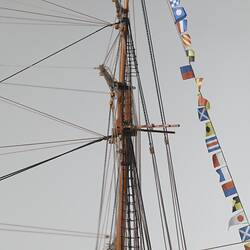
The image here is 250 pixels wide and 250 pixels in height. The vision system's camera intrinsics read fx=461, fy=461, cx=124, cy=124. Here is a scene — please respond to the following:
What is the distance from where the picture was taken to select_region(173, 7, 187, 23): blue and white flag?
6.20 m

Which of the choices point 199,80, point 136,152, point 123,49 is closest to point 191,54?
point 199,80

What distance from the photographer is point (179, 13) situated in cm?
623

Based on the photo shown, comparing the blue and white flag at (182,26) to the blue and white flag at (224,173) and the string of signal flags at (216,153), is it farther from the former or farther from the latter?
the blue and white flag at (224,173)

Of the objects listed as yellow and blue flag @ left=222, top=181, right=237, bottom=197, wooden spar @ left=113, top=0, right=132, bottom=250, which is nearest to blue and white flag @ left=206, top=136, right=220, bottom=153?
yellow and blue flag @ left=222, top=181, right=237, bottom=197

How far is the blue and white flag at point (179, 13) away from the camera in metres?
6.20

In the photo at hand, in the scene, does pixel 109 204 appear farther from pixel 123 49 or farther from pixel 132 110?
pixel 123 49

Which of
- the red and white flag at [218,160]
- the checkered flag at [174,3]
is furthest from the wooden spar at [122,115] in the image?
the red and white flag at [218,160]

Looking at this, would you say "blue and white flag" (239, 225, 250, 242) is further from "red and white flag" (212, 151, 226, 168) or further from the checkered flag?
the checkered flag

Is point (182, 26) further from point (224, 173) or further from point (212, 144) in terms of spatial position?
point (224, 173)

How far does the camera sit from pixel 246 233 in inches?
199

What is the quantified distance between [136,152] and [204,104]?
1.59m

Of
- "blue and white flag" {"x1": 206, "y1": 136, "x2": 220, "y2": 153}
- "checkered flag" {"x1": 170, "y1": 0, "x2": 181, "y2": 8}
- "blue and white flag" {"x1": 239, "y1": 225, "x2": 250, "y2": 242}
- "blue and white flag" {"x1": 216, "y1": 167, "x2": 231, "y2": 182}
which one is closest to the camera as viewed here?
"blue and white flag" {"x1": 239, "y1": 225, "x2": 250, "y2": 242}

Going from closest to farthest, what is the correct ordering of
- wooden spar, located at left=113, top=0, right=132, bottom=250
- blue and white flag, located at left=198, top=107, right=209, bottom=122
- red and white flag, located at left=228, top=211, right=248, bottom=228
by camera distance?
red and white flag, located at left=228, top=211, right=248, bottom=228 → blue and white flag, located at left=198, top=107, right=209, bottom=122 → wooden spar, located at left=113, top=0, right=132, bottom=250

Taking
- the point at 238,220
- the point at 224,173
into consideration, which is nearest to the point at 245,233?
the point at 238,220
